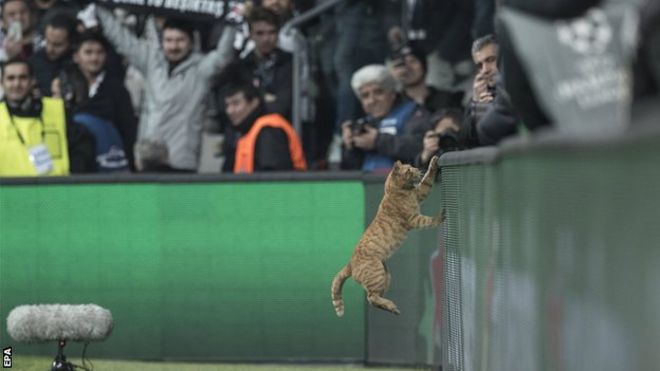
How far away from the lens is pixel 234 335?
11984mm

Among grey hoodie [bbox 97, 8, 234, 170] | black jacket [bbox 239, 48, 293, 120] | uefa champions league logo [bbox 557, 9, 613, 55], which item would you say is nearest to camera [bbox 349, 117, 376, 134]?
black jacket [bbox 239, 48, 293, 120]

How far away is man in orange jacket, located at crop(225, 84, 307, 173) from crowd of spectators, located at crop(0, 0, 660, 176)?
1 cm

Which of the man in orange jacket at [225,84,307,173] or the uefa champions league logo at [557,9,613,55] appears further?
the man in orange jacket at [225,84,307,173]

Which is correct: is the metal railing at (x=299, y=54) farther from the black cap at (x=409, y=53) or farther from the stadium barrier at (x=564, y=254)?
the stadium barrier at (x=564, y=254)

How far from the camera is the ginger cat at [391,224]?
850 centimetres

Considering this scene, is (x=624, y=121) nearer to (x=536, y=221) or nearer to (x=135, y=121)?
(x=536, y=221)

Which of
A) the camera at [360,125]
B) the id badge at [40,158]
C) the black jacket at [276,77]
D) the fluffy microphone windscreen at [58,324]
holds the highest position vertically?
the black jacket at [276,77]

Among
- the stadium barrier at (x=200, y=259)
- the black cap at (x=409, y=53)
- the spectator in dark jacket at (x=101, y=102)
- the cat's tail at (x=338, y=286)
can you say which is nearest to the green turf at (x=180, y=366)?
the stadium barrier at (x=200, y=259)

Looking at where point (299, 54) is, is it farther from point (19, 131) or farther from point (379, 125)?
point (19, 131)

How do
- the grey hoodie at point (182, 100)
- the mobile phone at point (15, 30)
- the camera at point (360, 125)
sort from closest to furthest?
the camera at point (360, 125)
the grey hoodie at point (182, 100)
the mobile phone at point (15, 30)

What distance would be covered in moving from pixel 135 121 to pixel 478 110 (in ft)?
18.4

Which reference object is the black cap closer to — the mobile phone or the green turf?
the green turf

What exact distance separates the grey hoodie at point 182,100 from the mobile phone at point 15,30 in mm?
1367

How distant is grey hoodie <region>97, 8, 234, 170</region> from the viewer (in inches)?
513
